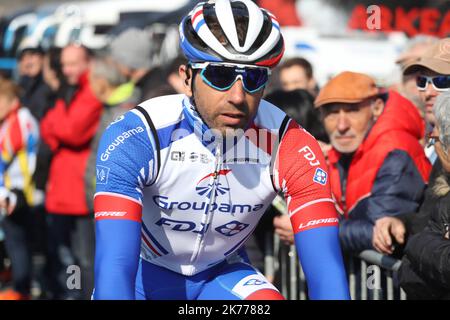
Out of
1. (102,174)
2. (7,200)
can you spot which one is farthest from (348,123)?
(7,200)

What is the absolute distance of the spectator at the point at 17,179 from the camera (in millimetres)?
10273

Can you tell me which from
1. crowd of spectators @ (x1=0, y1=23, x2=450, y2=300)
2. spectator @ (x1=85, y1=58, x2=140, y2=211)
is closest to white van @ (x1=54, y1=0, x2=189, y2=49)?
crowd of spectators @ (x1=0, y1=23, x2=450, y2=300)

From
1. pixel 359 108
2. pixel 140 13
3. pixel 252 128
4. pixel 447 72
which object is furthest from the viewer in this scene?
pixel 140 13

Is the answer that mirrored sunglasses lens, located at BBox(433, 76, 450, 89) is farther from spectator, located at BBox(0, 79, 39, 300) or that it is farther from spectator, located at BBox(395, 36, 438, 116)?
spectator, located at BBox(0, 79, 39, 300)

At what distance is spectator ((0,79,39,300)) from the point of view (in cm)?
1027

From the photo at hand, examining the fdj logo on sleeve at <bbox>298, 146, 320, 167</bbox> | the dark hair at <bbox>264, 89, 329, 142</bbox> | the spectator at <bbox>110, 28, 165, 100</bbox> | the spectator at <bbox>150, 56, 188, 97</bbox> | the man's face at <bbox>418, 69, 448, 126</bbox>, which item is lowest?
the fdj logo on sleeve at <bbox>298, 146, 320, 167</bbox>

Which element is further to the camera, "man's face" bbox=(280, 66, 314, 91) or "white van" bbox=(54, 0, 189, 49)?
"white van" bbox=(54, 0, 189, 49)

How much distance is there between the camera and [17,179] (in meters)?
10.4

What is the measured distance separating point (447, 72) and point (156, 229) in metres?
2.18

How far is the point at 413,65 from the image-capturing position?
622cm

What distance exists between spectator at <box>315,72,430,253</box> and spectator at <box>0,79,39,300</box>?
4.48 m

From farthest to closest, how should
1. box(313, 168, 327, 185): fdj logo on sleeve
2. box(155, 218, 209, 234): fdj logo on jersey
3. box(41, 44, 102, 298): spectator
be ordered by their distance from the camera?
box(41, 44, 102, 298): spectator
box(155, 218, 209, 234): fdj logo on jersey
box(313, 168, 327, 185): fdj logo on sleeve

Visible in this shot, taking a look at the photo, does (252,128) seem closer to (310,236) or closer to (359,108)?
(310,236)
